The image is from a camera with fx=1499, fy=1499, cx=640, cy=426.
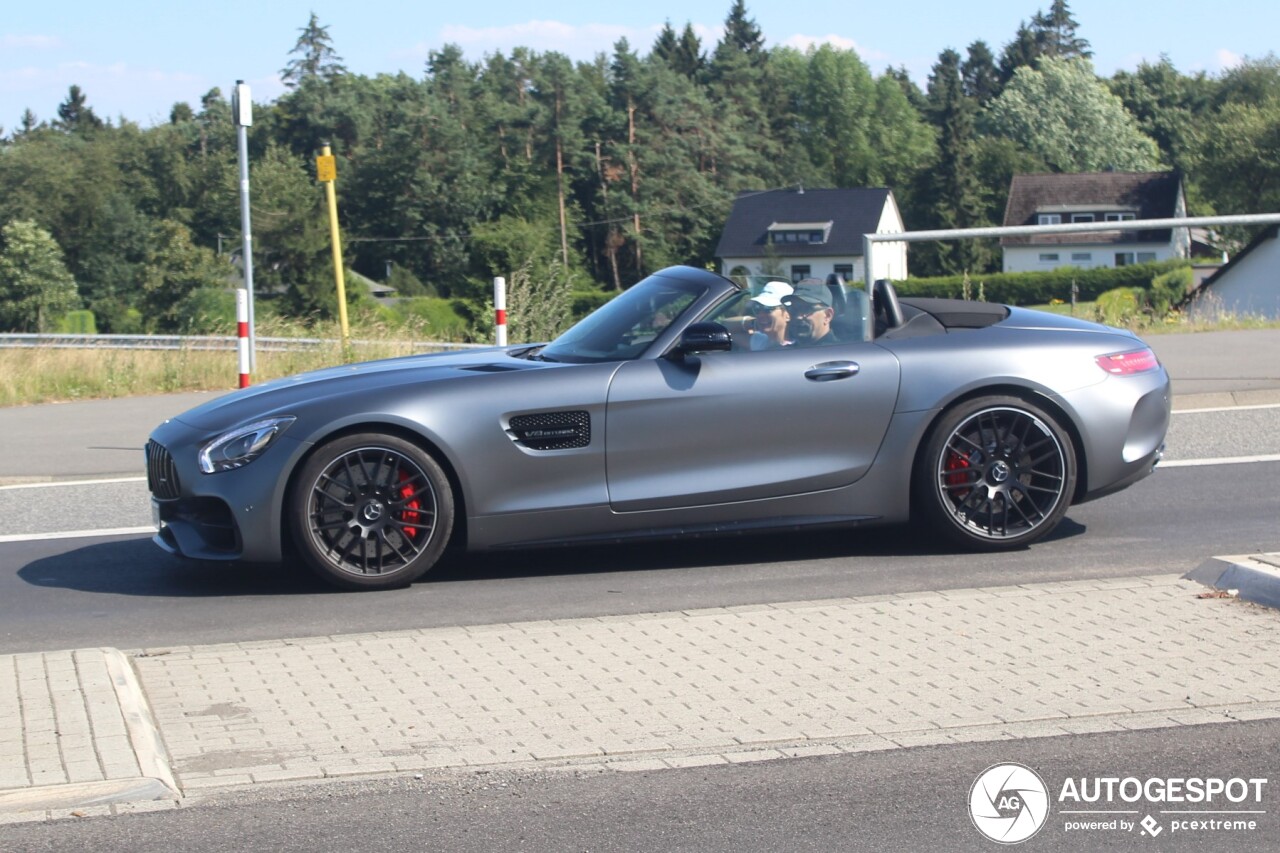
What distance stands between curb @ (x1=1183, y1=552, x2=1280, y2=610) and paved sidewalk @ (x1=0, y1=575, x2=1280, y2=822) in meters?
0.10

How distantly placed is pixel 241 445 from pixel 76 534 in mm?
2327

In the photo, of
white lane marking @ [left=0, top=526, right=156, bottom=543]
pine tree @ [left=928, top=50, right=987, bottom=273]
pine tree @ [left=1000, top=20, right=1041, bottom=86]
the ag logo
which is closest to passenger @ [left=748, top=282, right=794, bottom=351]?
the ag logo

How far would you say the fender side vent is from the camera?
679cm

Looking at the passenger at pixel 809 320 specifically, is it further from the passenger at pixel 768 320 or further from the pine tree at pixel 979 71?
the pine tree at pixel 979 71

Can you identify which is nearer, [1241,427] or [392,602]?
[392,602]

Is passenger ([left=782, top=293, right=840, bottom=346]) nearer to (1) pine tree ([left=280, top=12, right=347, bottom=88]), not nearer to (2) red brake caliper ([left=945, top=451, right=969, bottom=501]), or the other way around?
(2) red brake caliper ([left=945, top=451, right=969, bottom=501])

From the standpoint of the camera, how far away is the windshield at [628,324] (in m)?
7.12

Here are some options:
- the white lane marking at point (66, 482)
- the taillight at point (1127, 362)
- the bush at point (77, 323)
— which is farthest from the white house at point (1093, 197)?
the taillight at point (1127, 362)

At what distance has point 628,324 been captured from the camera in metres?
7.29

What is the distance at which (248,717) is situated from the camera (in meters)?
4.84

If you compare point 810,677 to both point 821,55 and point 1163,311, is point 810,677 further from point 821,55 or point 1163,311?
point 821,55

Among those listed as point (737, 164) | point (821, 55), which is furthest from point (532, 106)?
point (821, 55)

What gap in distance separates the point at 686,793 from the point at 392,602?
276cm

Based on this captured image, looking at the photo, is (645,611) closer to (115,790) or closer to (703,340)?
(703,340)
